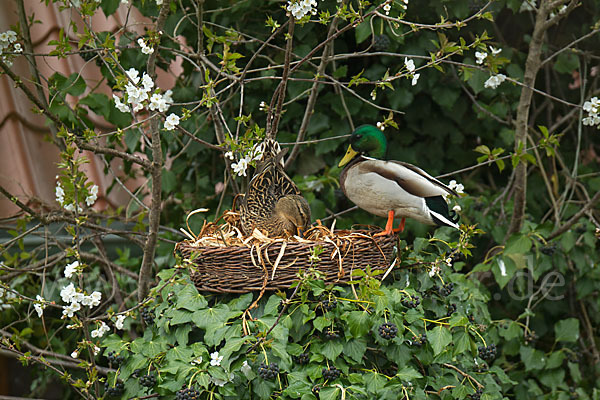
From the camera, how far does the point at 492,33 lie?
310 centimetres

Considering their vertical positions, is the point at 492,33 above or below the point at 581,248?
above

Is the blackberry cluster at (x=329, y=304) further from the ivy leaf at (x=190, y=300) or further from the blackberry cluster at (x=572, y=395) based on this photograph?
the blackberry cluster at (x=572, y=395)

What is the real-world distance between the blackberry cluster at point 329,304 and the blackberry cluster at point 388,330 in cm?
13

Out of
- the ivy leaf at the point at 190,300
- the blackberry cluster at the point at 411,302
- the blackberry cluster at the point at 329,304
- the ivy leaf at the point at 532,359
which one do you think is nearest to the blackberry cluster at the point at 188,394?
the ivy leaf at the point at 190,300

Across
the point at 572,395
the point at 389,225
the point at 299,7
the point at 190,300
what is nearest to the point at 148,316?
the point at 190,300

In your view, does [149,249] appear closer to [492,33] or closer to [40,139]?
[40,139]

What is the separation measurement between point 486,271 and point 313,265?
1.29 metres

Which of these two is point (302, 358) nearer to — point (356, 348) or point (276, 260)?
point (356, 348)

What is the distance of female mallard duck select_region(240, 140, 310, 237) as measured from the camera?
1903 mm

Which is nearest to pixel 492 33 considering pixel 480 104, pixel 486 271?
pixel 480 104

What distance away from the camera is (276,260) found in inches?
65.1

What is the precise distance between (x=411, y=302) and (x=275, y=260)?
1.24 ft

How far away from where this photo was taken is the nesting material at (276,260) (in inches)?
65.5

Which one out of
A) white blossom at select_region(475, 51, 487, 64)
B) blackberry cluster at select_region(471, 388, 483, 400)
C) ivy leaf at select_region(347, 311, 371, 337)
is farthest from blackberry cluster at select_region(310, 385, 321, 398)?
white blossom at select_region(475, 51, 487, 64)
